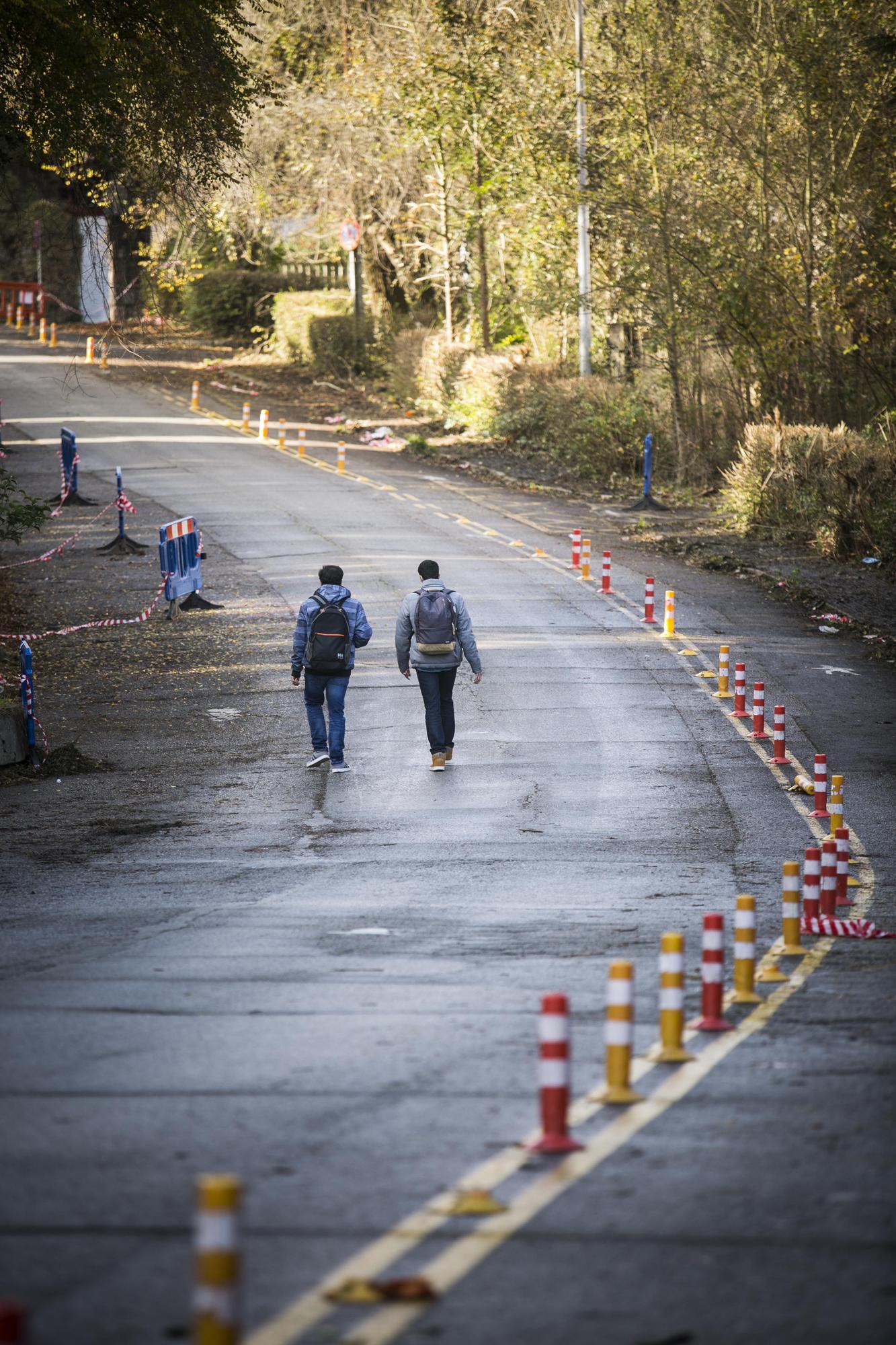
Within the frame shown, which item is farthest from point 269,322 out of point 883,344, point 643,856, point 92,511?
point 643,856

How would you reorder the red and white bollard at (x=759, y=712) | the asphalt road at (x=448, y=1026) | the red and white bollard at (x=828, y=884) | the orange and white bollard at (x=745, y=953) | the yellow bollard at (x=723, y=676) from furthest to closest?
the yellow bollard at (x=723, y=676) → the red and white bollard at (x=759, y=712) → the red and white bollard at (x=828, y=884) → the orange and white bollard at (x=745, y=953) → the asphalt road at (x=448, y=1026)

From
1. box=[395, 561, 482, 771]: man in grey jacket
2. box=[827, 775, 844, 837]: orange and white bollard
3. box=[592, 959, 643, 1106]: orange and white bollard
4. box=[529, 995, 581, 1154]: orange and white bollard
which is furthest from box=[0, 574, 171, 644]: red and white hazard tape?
box=[529, 995, 581, 1154]: orange and white bollard

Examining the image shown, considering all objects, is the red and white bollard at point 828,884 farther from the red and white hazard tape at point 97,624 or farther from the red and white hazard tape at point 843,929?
the red and white hazard tape at point 97,624

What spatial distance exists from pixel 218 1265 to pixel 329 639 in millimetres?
12240

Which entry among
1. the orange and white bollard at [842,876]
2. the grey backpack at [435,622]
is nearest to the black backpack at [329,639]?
the grey backpack at [435,622]

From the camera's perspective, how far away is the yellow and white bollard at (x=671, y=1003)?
23.8 feet

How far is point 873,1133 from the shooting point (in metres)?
6.45

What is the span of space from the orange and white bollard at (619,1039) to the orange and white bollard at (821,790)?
7016mm

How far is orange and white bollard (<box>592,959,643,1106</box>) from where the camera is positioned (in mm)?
6656

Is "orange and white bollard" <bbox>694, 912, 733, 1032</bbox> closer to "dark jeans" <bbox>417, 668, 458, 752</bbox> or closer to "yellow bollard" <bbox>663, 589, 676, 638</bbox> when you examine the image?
"dark jeans" <bbox>417, 668, 458, 752</bbox>

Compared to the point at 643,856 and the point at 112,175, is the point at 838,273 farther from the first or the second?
the point at 643,856

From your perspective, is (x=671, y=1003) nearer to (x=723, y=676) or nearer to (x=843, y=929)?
(x=843, y=929)

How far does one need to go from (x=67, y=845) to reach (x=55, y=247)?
56287 mm

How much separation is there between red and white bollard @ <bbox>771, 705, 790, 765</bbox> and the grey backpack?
10.3 ft
